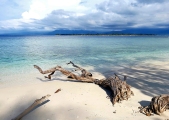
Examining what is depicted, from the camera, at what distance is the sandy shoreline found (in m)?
6.62

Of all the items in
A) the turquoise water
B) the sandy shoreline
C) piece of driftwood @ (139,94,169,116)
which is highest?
piece of driftwood @ (139,94,169,116)

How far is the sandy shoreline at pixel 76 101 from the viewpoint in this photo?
6.62 meters

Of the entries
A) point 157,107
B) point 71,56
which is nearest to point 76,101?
point 157,107

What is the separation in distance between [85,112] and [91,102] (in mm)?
1074

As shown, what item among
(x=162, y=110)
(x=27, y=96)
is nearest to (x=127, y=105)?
(x=162, y=110)

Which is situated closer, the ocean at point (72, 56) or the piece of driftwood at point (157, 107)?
the piece of driftwood at point (157, 107)

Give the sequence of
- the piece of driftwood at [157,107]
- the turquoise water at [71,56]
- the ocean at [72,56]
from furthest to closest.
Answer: the turquoise water at [71,56] → the ocean at [72,56] → the piece of driftwood at [157,107]

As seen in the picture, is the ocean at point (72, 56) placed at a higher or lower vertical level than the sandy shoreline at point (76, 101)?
lower

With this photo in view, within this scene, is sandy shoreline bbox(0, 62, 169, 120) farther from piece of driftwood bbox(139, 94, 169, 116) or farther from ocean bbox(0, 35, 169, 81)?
ocean bbox(0, 35, 169, 81)

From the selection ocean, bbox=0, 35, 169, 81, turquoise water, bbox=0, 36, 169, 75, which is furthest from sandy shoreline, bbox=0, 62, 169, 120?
turquoise water, bbox=0, 36, 169, 75

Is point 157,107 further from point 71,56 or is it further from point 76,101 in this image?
point 71,56

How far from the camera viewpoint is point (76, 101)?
26.3ft

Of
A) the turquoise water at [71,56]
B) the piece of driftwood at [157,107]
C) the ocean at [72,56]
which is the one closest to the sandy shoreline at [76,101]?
the piece of driftwood at [157,107]

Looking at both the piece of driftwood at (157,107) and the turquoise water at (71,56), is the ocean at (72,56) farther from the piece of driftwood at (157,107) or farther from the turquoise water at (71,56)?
the piece of driftwood at (157,107)
